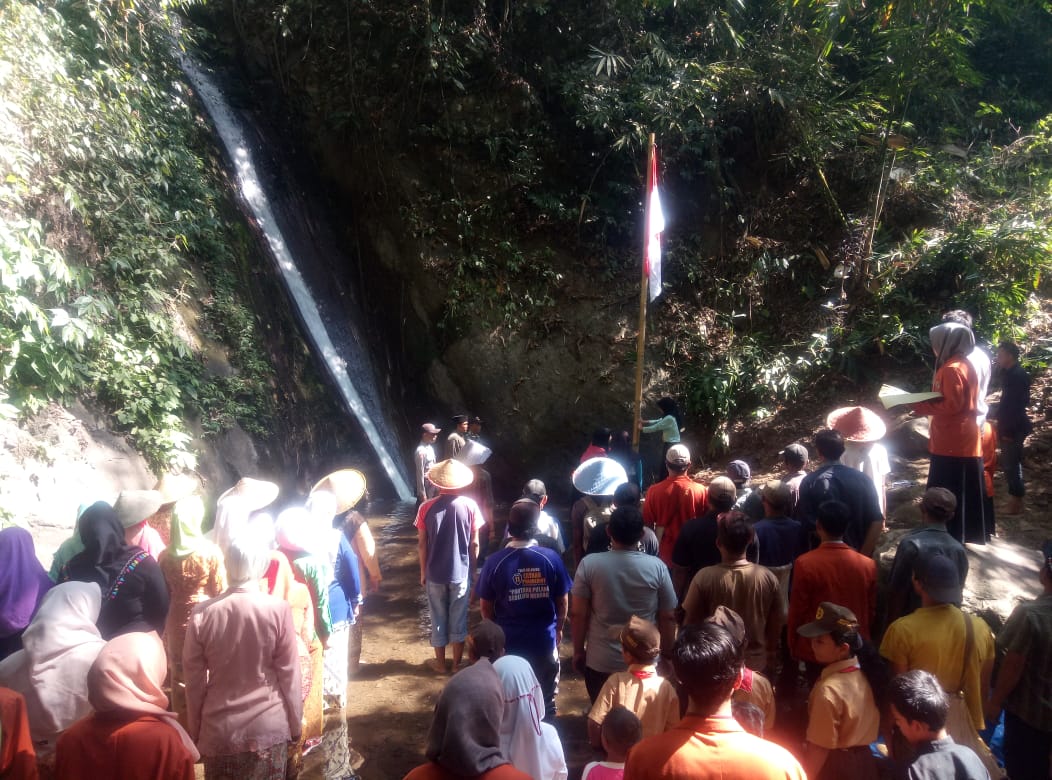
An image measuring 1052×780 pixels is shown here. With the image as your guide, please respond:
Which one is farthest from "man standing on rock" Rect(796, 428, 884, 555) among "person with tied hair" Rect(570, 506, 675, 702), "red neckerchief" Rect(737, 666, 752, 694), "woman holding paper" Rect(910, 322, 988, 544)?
"red neckerchief" Rect(737, 666, 752, 694)

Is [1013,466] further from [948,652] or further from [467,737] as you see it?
[467,737]

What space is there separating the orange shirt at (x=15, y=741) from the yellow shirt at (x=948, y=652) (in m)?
3.78

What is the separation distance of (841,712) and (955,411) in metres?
3.03

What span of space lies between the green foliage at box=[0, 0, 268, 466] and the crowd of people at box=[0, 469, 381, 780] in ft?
10.7

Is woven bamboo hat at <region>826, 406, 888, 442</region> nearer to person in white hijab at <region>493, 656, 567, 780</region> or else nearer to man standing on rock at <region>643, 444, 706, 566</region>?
man standing on rock at <region>643, 444, 706, 566</region>

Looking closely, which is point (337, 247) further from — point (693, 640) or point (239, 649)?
point (693, 640)

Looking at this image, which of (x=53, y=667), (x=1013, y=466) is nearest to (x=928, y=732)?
(x=53, y=667)

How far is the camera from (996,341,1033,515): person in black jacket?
618 centimetres

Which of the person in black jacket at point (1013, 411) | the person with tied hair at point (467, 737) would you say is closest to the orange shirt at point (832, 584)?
the person with tied hair at point (467, 737)

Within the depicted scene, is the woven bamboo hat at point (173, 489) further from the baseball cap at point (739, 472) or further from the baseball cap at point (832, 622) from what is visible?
the baseball cap at point (832, 622)

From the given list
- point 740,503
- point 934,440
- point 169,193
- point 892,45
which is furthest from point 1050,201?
point 169,193

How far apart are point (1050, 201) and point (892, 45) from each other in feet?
10.6

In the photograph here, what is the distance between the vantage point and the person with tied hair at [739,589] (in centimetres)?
378

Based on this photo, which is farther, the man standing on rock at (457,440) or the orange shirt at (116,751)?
the man standing on rock at (457,440)
